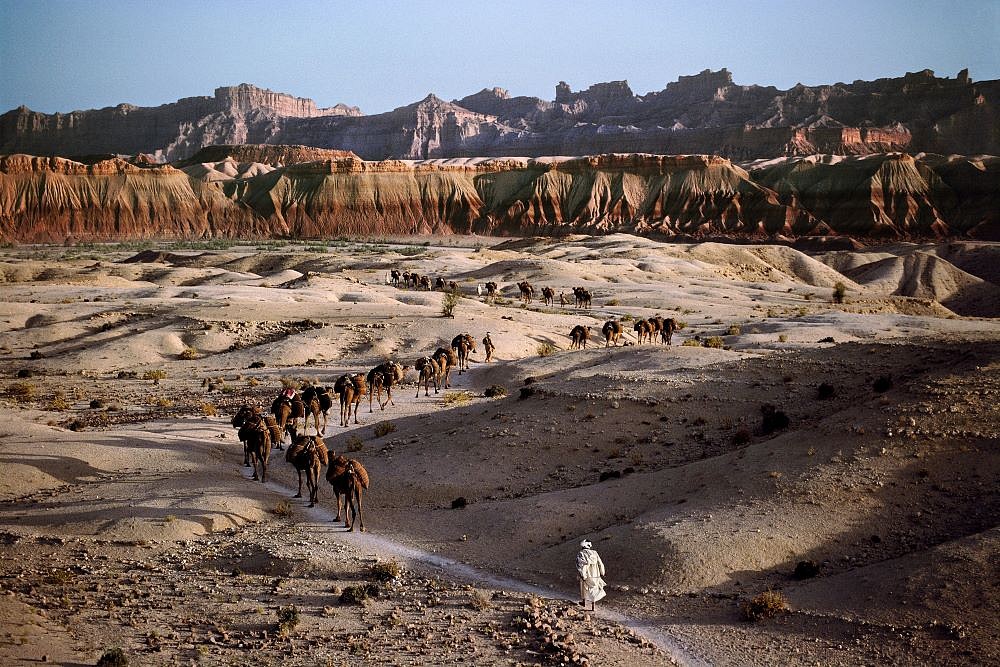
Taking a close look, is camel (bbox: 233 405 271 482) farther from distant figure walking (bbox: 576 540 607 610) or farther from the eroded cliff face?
the eroded cliff face

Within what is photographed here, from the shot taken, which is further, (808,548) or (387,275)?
(387,275)

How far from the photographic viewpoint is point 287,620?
520 inches

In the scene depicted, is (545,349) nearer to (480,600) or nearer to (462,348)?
(462,348)

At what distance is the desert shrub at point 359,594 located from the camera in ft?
46.2

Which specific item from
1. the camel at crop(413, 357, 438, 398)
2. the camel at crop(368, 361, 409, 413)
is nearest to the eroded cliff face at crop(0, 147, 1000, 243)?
the camel at crop(413, 357, 438, 398)

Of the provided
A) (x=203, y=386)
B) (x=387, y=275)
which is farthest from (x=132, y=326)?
(x=387, y=275)

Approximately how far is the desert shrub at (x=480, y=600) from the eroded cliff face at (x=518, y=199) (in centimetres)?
14543

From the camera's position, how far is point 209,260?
328 feet

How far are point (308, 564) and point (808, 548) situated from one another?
8.13m

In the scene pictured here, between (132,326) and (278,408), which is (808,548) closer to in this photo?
(278,408)

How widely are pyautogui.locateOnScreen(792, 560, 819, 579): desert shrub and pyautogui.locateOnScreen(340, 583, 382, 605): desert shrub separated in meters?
6.40

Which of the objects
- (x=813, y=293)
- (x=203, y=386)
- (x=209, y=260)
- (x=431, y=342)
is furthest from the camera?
(x=209, y=260)

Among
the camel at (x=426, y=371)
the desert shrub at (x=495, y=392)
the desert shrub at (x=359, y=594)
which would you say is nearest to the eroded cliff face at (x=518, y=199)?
the camel at (x=426, y=371)

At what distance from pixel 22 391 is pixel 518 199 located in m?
148
